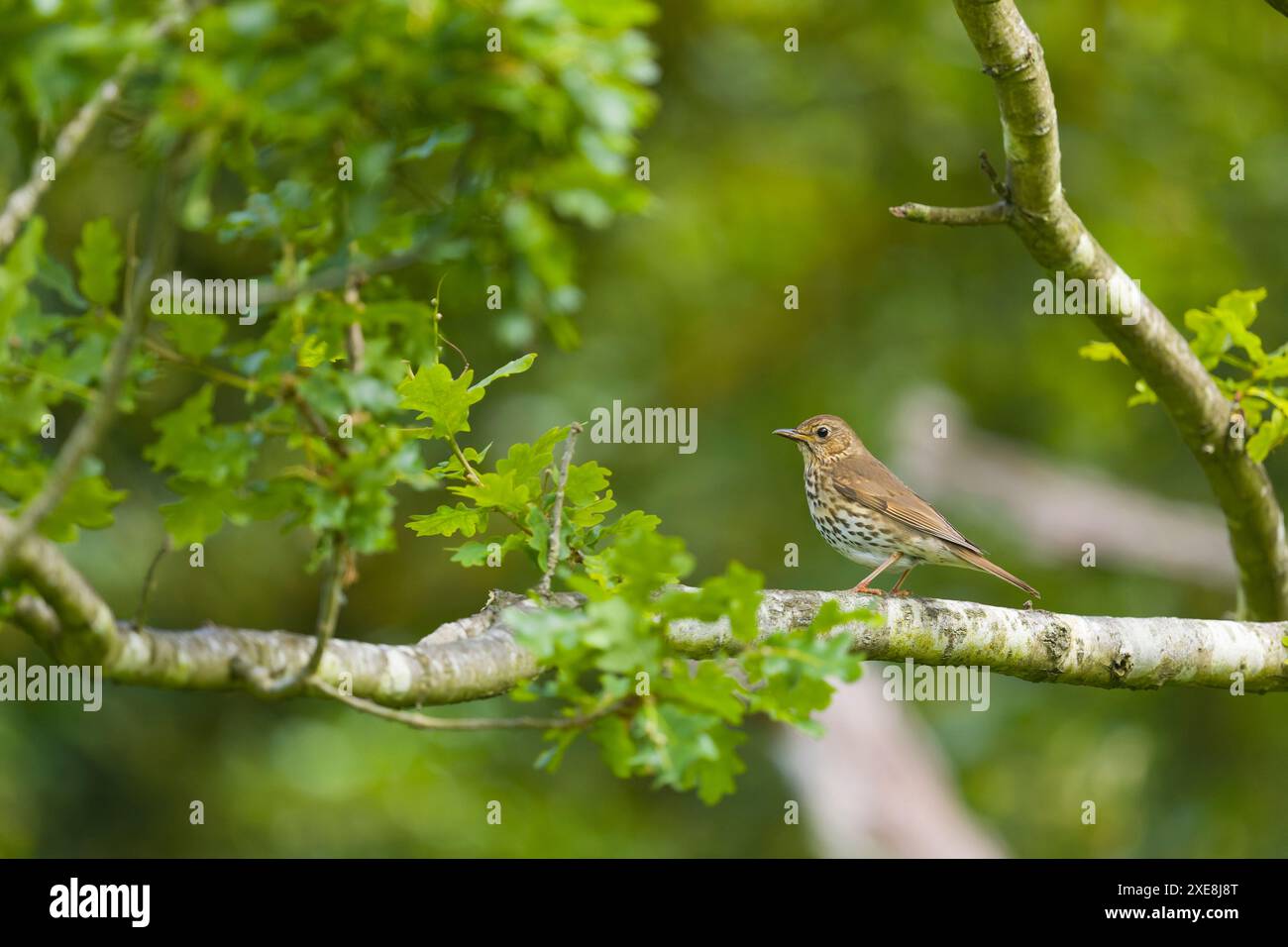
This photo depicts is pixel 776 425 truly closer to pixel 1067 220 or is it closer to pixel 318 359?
pixel 1067 220

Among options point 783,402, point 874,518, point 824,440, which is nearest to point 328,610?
point 874,518

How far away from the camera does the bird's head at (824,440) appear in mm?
7883

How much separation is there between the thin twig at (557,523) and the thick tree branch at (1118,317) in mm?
1519

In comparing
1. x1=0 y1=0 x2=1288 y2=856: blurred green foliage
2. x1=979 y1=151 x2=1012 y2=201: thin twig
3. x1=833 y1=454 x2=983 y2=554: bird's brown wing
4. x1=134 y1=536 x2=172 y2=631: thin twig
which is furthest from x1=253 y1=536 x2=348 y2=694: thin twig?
x1=0 y1=0 x2=1288 y2=856: blurred green foliage

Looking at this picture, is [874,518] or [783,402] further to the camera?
[783,402]

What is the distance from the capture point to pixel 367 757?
422 inches

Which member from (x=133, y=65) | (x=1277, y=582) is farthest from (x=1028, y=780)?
(x=133, y=65)

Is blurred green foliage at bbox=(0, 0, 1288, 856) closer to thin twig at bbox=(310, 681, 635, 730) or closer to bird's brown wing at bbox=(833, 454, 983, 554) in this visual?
bird's brown wing at bbox=(833, 454, 983, 554)

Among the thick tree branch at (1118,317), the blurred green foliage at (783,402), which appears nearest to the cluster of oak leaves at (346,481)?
the thick tree branch at (1118,317)

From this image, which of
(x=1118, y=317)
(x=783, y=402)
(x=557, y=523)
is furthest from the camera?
(x=783, y=402)

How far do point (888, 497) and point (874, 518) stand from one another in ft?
0.45

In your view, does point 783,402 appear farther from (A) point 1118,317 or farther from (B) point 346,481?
(B) point 346,481

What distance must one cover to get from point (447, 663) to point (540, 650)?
2.28 feet

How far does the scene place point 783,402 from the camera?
47.2 ft
